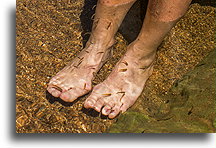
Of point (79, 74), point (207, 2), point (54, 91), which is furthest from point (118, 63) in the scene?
point (207, 2)

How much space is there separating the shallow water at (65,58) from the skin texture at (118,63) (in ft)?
0.18

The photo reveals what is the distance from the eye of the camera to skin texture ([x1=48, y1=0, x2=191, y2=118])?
204 centimetres

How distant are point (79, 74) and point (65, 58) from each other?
20cm

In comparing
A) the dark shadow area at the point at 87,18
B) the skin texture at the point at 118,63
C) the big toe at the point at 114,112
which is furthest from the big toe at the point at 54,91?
the dark shadow area at the point at 87,18

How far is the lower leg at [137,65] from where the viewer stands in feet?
6.64

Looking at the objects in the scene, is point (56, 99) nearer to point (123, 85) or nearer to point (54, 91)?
point (54, 91)

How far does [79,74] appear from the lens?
2.16m

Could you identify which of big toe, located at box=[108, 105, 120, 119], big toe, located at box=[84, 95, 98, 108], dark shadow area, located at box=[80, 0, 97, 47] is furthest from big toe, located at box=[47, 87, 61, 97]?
dark shadow area, located at box=[80, 0, 97, 47]

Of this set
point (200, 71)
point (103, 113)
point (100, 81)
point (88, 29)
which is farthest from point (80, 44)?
point (200, 71)

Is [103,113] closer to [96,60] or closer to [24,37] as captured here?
[96,60]

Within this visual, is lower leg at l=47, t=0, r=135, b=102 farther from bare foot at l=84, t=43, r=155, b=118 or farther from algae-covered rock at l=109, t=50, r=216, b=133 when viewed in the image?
Answer: algae-covered rock at l=109, t=50, r=216, b=133

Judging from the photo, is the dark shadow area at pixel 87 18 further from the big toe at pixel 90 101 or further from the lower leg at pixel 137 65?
the big toe at pixel 90 101

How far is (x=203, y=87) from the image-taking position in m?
2.19

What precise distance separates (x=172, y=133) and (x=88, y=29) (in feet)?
3.07
